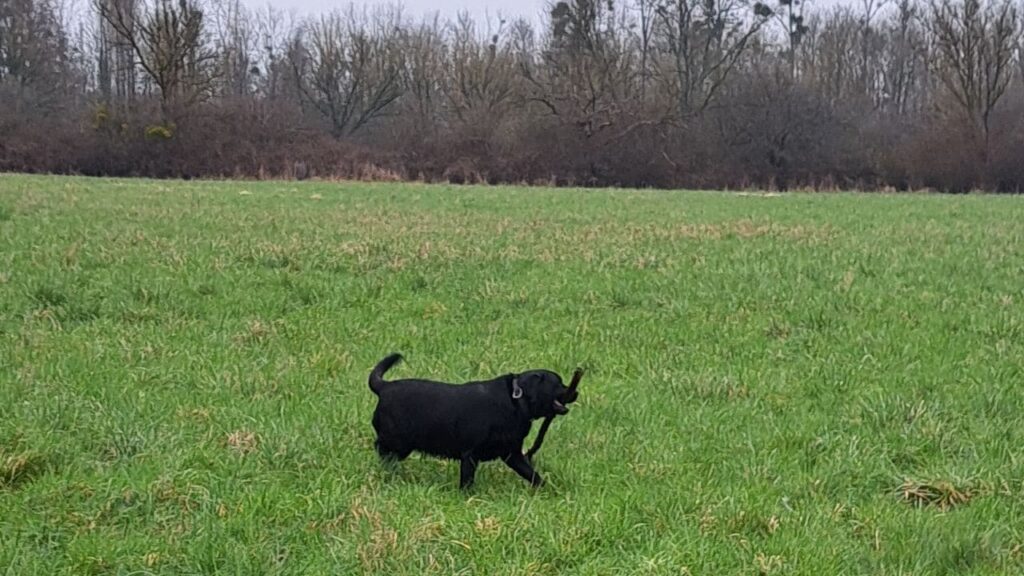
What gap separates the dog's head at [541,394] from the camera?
3.91 metres

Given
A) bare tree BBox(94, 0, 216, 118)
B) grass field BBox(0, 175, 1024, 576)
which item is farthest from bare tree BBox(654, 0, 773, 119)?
grass field BBox(0, 175, 1024, 576)

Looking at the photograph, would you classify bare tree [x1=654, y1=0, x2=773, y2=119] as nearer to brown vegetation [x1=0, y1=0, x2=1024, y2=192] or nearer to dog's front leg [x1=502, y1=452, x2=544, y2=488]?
brown vegetation [x1=0, y1=0, x2=1024, y2=192]

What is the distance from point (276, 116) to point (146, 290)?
3820 cm

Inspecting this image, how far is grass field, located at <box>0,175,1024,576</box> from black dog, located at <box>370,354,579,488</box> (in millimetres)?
176

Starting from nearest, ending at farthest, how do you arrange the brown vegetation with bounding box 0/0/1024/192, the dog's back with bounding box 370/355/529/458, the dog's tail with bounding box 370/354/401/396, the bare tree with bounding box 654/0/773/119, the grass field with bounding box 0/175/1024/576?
the grass field with bounding box 0/175/1024/576 < the dog's back with bounding box 370/355/529/458 < the dog's tail with bounding box 370/354/401/396 < the brown vegetation with bounding box 0/0/1024/192 < the bare tree with bounding box 654/0/773/119

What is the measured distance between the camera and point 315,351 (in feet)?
20.4

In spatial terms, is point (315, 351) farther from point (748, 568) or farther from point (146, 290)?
point (748, 568)

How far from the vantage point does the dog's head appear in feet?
12.8

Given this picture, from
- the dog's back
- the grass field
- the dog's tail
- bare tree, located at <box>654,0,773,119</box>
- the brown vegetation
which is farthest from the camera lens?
bare tree, located at <box>654,0,773,119</box>

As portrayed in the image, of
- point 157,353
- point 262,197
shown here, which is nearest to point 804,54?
point 262,197

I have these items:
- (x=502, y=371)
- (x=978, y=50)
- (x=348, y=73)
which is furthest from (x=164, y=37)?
(x=502, y=371)

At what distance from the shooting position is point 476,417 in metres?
3.89

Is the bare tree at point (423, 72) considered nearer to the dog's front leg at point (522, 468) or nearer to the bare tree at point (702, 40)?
the bare tree at point (702, 40)

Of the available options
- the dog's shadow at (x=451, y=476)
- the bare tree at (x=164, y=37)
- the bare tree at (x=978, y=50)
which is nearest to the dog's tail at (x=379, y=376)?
the dog's shadow at (x=451, y=476)
